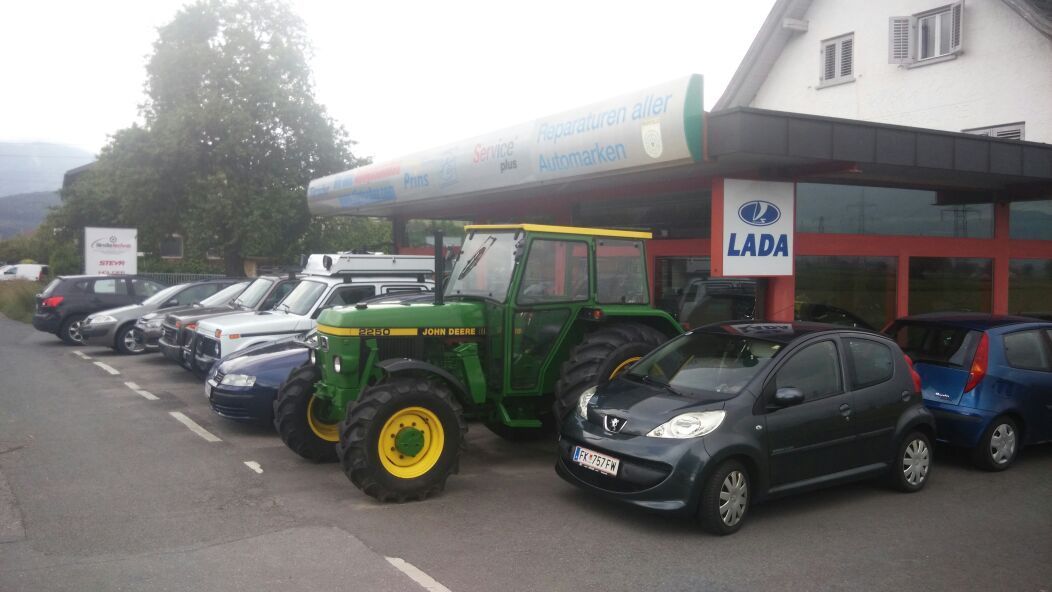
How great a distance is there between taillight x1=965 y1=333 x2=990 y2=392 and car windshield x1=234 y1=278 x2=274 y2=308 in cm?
1064

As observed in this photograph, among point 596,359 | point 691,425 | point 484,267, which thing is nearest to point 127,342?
point 484,267

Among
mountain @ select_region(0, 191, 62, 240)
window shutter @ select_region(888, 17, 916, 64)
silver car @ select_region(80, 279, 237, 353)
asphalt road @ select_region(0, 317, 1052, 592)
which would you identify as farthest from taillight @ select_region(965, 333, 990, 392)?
mountain @ select_region(0, 191, 62, 240)

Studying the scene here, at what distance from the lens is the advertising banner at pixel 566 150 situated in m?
9.01

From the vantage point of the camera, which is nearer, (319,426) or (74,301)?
(319,426)

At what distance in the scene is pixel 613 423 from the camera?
6.55 metres

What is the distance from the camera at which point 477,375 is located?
7809 mm

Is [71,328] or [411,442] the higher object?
[71,328]

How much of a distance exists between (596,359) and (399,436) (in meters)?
1.99

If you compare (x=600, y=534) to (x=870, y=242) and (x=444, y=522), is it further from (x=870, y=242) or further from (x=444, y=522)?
(x=870, y=242)

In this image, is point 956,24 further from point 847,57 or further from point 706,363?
point 706,363

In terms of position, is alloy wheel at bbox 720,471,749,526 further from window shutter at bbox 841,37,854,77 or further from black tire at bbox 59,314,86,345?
black tire at bbox 59,314,86,345

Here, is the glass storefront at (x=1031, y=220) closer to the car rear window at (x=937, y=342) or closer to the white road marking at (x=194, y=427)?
the car rear window at (x=937, y=342)

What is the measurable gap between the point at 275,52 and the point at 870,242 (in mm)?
25061

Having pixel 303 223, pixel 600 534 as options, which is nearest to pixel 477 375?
pixel 600 534
